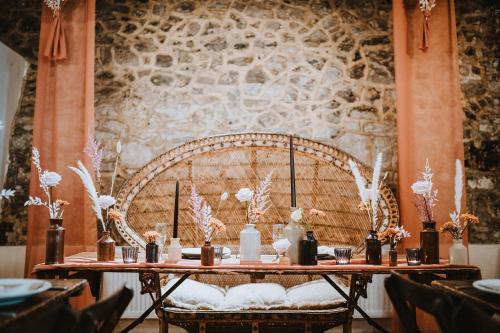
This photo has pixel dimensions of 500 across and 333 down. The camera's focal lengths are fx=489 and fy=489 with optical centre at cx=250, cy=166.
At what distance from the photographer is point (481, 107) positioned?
386 centimetres

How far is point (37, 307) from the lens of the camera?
1315 millimetres

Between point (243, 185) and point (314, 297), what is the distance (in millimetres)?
1399

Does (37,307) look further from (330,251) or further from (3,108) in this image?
(3,108)

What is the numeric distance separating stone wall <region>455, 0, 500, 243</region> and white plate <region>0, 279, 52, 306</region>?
10.6ft

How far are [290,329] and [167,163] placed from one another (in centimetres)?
172

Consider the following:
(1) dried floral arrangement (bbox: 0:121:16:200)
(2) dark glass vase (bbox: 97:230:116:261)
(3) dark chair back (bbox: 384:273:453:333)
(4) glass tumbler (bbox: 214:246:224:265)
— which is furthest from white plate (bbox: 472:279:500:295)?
(1) dried floral arrangement (bbox: 0:121:16:200)

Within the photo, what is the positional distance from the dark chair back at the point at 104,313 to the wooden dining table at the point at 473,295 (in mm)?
1021

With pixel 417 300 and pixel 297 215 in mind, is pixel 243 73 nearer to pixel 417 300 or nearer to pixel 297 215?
pixel 297 215

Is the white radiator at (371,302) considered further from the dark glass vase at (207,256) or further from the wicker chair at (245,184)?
the dark glass vase at (207,256)

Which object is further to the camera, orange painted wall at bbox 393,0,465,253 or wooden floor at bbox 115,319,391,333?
wooden floor at bbox 115,319,391,333

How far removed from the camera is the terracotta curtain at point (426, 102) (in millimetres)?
3057

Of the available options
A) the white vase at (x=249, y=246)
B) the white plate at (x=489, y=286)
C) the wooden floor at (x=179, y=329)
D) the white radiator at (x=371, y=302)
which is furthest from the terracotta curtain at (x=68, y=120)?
the white plate at (x=489, y=286)

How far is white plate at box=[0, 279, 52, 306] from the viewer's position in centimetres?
130

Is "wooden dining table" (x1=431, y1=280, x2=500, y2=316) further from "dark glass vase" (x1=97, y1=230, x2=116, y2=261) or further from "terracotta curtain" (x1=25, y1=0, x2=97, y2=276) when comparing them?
"terracotta curtain" (x1=25, y1=0, x2=97, y2=276)
